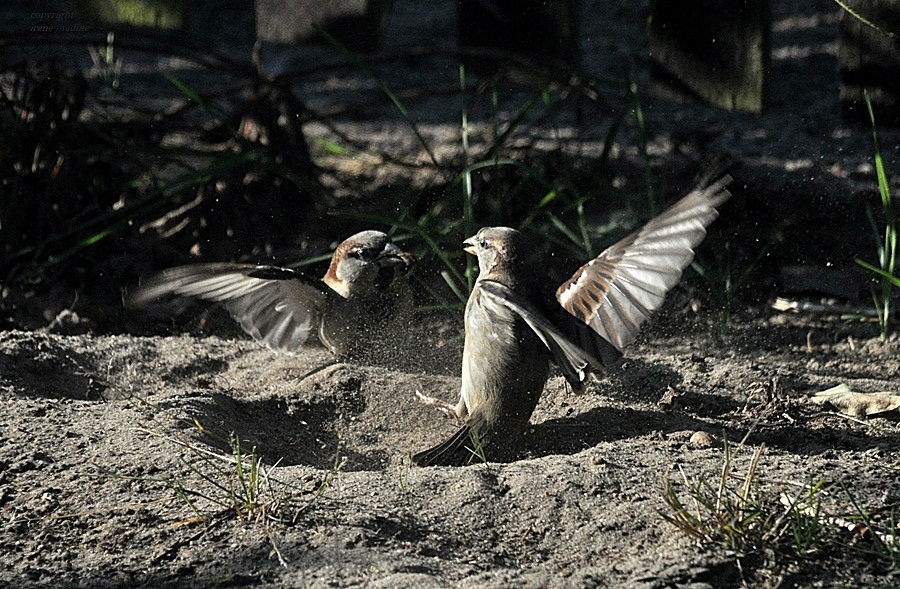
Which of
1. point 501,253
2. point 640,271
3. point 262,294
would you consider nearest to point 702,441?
point 640,271

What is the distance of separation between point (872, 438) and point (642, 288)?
0.94 metres

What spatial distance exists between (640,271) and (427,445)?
1.10m

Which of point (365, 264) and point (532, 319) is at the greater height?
point (532, 319)

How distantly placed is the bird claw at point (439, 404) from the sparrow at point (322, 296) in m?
0.49

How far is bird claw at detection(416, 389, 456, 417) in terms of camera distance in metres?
4.05

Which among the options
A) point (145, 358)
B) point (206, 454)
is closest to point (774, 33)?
point (145, 358)

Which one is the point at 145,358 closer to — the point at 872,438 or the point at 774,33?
the point at 872,438

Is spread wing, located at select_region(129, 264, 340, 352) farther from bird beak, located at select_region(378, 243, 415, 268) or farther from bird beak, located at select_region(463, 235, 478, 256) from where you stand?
bird beak, located at select_region(463, 235, 478, 256)

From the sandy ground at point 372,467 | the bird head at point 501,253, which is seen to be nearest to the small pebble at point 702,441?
the sandy ground at point 372,467

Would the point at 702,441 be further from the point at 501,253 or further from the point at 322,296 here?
the point at 322,296

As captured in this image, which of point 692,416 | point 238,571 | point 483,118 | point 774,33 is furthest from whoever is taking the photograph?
point 774,33

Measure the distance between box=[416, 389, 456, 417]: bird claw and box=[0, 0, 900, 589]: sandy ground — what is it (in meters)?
0.06

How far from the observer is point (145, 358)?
14.7 ft

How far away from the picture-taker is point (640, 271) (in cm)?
356
